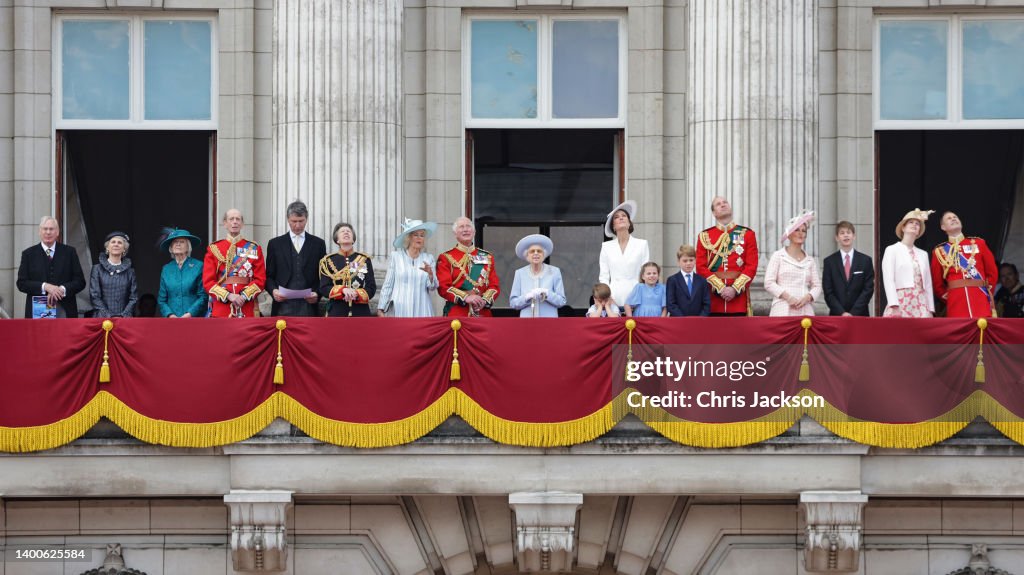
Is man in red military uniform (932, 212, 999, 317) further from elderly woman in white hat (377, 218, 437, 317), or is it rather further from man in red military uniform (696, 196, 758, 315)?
elderly woman in white hat (377, 218, 437, 317)

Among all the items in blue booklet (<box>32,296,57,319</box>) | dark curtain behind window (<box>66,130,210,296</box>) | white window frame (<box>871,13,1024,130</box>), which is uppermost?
white window frame (<box>871,13,1024,130</box>)

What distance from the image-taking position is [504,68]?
2889 centimetres

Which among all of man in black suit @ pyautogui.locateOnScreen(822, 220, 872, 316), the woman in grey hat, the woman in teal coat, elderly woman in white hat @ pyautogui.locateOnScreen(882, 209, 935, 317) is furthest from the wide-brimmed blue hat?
elderly woman in white hat @ pyautogui.locateOnScreen(882, 209, 935, 317)

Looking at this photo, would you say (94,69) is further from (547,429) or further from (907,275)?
(907,275)

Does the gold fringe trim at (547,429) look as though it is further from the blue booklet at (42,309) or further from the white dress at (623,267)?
the blue booklet at (42,309)

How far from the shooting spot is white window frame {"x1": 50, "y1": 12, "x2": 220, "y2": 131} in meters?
28.8

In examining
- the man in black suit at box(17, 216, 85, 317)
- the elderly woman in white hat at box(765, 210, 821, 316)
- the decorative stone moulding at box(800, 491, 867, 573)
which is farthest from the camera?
the man in black suit at box(17, 216, 85, 317)

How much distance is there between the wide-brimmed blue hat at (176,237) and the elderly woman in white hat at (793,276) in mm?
7240

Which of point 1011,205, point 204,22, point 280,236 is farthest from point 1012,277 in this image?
point 204,22

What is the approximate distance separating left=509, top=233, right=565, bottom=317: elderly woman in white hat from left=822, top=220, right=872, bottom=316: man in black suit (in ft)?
10.9

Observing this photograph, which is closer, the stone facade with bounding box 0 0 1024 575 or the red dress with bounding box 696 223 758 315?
the stone facade with bounding box 0 0 1024 575

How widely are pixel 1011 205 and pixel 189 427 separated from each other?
41.5 feet

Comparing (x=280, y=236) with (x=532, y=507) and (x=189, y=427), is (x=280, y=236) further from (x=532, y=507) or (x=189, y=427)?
(x=532, y=507)

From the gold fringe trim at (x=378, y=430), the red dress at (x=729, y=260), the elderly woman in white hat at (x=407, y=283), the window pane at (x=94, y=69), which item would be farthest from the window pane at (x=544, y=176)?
the gold fringe trim at (x=378, y=430)
